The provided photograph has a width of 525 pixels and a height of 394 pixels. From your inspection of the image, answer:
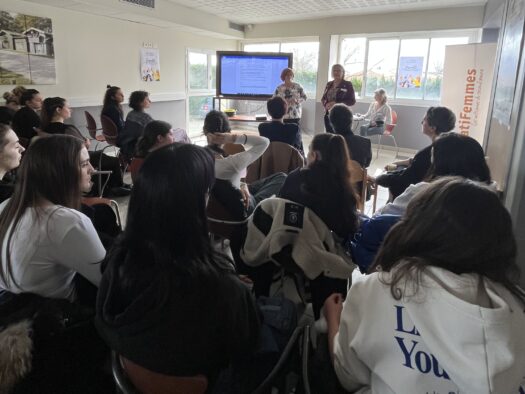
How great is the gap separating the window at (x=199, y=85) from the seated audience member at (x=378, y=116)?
12.7ft

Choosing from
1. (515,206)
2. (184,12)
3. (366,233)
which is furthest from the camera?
(184,12)

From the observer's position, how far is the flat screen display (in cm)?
720

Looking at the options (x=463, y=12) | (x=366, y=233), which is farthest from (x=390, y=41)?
(x=366, y=233)

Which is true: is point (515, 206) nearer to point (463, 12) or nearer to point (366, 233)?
point (366, 233)

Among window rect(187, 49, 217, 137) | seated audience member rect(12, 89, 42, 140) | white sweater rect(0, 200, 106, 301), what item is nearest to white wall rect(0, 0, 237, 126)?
window rect(187, 49, 217, 137)

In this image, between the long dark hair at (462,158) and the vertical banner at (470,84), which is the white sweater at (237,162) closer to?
the long dark hair at (462,158)

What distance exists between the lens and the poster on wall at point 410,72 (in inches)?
277

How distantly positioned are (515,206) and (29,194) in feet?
7.05

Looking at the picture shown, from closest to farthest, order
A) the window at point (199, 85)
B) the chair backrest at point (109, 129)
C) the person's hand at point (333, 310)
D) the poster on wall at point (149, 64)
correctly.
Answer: the person's hand at point (333, 310), the chair backrest at point (109, 129), the poster on wall at point (149, 64), the window at point (199, 85)

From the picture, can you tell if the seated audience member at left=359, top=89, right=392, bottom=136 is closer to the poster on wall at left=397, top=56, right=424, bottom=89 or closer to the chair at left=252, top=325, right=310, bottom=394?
the poster on wall at left=397, top=56, right=424, bottom=89

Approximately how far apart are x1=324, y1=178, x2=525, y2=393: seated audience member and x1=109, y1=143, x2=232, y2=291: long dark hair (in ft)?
1.35

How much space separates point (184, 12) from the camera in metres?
6.66

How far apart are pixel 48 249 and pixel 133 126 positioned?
10.9 feet

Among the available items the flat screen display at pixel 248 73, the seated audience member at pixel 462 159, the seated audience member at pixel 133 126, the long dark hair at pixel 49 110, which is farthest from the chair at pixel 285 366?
the flat screen display at pixel 248 73
